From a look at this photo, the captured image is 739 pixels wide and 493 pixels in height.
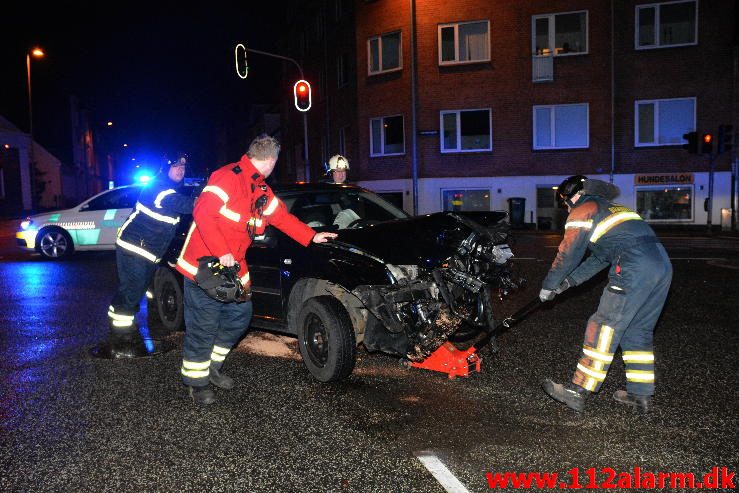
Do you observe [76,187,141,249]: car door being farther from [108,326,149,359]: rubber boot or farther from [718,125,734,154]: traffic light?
[718,125,734,154]: traffic light

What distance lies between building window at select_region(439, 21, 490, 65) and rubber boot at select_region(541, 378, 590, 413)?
22.4m

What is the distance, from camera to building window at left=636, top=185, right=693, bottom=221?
78.8 feet

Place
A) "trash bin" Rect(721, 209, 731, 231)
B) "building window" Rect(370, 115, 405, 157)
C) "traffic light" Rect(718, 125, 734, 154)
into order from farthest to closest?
"building window" Rect(370, 115, 405, 157) < "trash bin" Rect(721, 209, 731, 231) < "traffic light" Rect(718, 125, 734, 154)

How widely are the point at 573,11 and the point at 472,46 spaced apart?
152 inches

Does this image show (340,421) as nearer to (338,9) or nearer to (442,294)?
(442,294)

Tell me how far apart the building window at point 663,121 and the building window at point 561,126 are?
1.89 m

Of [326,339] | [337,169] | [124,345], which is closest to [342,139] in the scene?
[337,169]

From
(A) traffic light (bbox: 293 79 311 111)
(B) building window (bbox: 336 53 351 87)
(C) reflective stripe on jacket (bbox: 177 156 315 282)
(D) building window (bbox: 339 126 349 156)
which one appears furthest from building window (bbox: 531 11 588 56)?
(C) reflective stripe on jacket (bbox: 177 156 315 282)

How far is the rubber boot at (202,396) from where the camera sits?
4898 millimetres

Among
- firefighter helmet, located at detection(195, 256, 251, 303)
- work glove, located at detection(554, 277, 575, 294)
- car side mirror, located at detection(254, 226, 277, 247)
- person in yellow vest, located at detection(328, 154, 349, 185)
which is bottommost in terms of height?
work glove, located at detection(554, 277, 575, 294)

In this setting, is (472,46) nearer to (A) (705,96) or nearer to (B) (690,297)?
(A) (705,96)

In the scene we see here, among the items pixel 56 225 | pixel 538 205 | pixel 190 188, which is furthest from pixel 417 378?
pixel 538 205

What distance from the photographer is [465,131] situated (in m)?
26.0

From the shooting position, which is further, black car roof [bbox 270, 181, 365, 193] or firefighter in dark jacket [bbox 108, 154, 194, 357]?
black car roof [bbox 270, 181, 365, 193]
